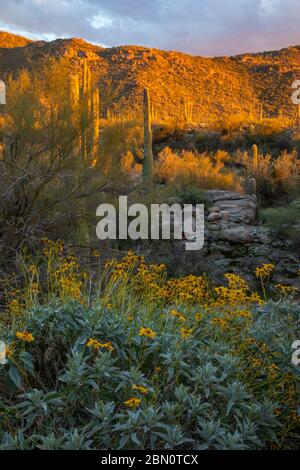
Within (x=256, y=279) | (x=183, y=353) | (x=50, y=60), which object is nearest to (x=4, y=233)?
(x=50, y=60)

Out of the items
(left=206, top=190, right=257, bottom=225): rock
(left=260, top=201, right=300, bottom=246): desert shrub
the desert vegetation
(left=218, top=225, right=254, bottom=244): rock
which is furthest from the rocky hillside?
(left=218, top=225, right=254, bottom=244): rock

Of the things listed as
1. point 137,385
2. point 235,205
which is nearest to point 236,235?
point 235,205

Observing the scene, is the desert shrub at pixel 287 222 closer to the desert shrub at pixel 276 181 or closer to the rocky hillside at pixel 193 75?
the desert shrub at pixel 276 181

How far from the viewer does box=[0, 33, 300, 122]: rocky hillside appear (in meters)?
39.5

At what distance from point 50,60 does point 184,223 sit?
15.1ft

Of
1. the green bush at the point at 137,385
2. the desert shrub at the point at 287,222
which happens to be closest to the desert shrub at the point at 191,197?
the desert shrub at the point at 287,222

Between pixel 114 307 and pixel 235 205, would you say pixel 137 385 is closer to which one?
pixel 114 307

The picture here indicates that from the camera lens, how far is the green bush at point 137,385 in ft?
9.62

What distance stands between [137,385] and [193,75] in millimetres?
43475

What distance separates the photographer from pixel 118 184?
853 cm

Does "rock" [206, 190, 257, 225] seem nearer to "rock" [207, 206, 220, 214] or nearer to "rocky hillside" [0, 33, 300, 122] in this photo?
"rock" [207, 206, 220, 214]

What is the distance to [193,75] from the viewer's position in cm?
4416

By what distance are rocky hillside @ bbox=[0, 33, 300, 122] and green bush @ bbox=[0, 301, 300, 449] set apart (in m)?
34.1

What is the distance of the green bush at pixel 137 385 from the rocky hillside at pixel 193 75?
34.1m
